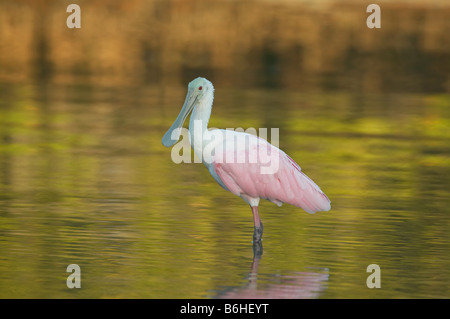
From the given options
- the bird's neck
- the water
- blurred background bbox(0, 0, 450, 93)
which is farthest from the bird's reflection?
blurred background bbox(0, 0, 450, 93)

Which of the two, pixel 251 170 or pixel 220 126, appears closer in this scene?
pixel 251 170

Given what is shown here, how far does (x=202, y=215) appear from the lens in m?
11.6

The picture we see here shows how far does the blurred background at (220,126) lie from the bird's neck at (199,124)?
0.81 metres

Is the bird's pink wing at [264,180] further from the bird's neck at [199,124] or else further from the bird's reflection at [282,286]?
the bird's reflection at [282,286]

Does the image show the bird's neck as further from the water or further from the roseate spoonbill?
the water

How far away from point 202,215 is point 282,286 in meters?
3.06

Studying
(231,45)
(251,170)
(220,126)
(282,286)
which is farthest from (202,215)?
(231,45)

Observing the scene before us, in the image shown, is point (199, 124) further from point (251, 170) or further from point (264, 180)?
point (264, 180)

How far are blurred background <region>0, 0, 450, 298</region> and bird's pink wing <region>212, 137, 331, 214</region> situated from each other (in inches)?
14.9

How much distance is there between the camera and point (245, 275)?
29.3ft

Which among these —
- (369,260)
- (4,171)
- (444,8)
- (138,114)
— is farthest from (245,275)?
(444,8)

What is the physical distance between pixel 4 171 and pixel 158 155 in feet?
8.62

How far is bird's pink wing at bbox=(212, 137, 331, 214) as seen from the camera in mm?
10242

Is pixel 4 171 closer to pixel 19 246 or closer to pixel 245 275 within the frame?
pixel 19 246
